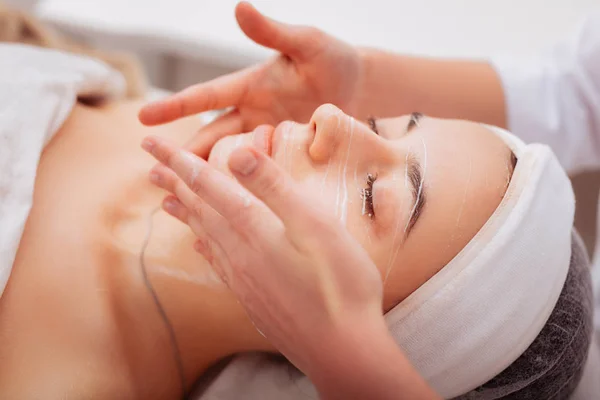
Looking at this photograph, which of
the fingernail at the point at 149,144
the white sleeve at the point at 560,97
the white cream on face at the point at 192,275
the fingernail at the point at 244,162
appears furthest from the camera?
the white sleeve at the point at 560,97

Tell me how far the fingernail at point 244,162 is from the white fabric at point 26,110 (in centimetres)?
36

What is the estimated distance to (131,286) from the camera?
2.64ft

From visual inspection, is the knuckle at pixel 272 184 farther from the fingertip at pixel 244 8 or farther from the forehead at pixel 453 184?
the fingertip at pixel 244 8

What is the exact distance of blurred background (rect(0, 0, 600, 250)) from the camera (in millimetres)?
1568

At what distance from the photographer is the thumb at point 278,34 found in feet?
2.65

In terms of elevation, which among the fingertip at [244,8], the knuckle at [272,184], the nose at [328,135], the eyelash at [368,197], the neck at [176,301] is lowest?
the neck at [176,301]

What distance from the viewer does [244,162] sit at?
0.52 meters

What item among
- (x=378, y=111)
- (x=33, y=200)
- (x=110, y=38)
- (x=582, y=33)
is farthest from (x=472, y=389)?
(x=110, y=38)

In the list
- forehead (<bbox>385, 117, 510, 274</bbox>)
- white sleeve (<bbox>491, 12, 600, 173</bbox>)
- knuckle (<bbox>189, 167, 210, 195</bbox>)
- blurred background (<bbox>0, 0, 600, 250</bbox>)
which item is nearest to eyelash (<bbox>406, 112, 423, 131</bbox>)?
forehead (<bbox>385, 117, 510, 274</bbox>)

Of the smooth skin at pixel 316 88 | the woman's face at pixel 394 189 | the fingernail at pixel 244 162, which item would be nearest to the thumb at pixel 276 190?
the fingernail at pixel 244 162

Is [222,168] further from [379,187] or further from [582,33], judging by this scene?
[582,33]

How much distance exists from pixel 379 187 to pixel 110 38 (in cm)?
120

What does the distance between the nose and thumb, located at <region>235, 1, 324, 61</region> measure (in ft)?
0.66

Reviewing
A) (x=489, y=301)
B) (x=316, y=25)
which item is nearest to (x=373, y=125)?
(x=489, y=301)
